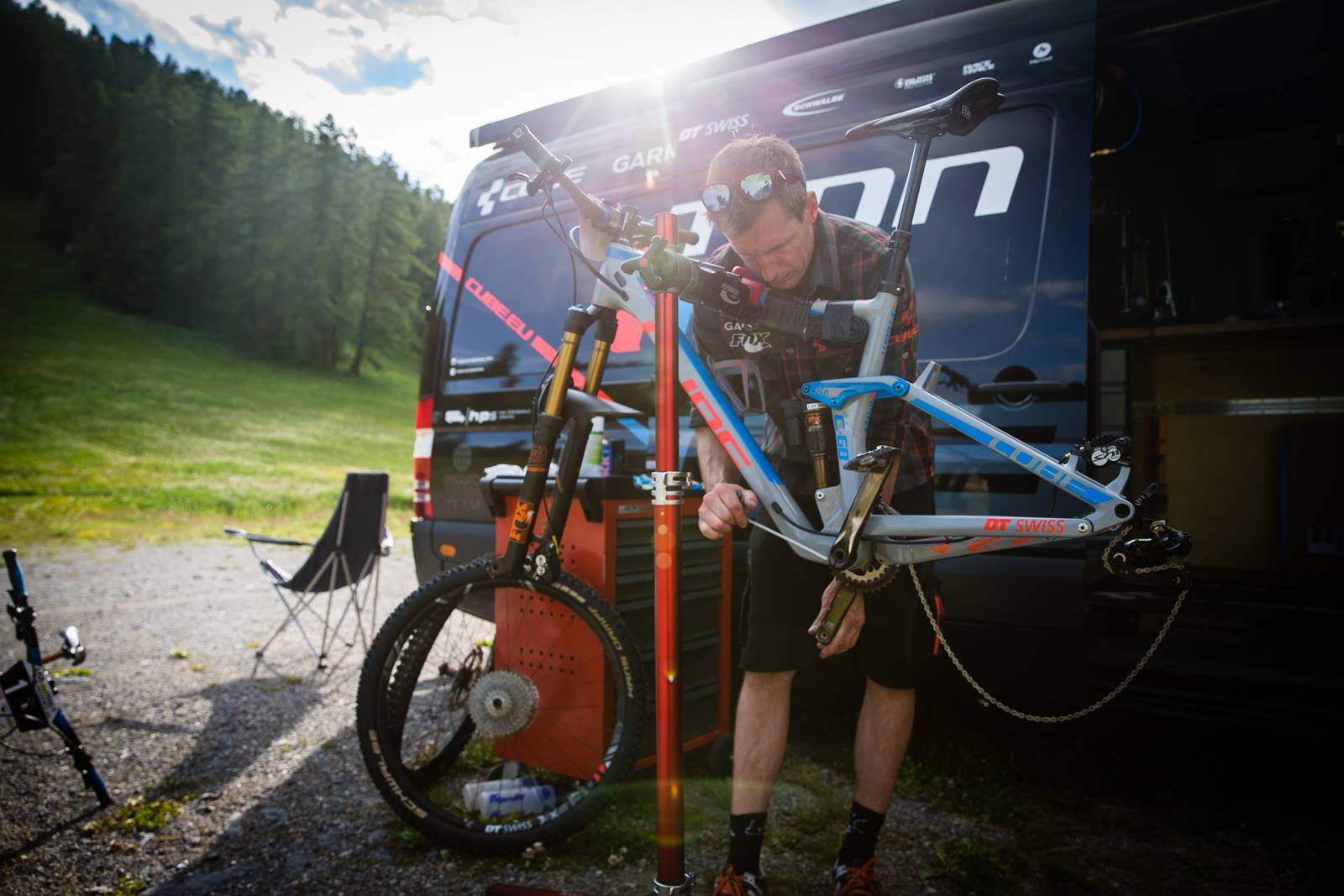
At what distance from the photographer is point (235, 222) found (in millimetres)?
40250

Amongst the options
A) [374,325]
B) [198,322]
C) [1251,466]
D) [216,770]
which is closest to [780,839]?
[216,770]

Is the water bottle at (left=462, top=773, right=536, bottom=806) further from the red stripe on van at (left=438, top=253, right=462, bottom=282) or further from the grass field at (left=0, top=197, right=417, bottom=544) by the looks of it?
the grass field at (left=0, top=197, right=417, bottom=544)

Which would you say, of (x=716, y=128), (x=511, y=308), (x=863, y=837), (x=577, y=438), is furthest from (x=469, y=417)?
(x=863, y=837)

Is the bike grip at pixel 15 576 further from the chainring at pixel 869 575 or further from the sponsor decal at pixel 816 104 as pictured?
the sponsor decal at pixel 816 104

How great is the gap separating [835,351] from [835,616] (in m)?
0.65

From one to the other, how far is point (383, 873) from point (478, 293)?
2.52 metres

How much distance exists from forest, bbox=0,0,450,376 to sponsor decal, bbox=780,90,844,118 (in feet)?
133

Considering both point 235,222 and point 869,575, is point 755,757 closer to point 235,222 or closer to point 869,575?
point 869,575

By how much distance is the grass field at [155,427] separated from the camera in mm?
10914

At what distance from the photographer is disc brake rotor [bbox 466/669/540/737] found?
229 centimetres


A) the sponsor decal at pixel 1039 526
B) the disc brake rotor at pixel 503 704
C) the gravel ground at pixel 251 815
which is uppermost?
the sponsor decal at pixel 1039 526

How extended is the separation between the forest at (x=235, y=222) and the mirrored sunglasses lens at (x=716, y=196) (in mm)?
41651

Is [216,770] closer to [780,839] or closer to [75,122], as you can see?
[780,839]

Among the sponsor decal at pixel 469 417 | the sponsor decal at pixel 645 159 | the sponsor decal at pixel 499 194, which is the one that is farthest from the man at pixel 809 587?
the sponsor decal at pixel 499 194
